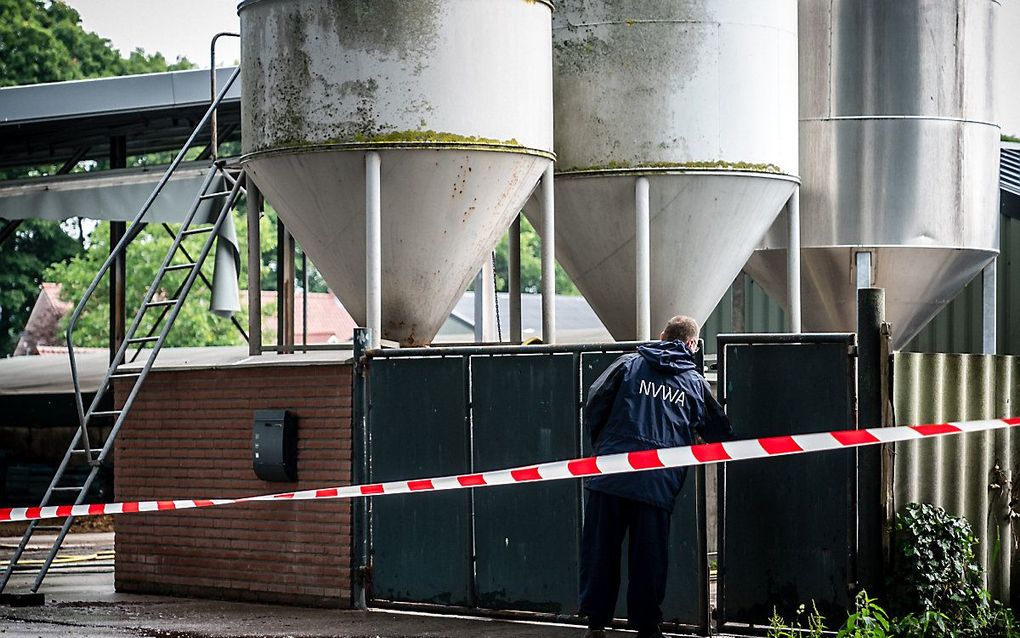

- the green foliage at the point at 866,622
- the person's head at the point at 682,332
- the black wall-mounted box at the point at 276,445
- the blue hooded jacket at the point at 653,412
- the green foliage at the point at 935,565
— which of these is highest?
the person's head at the point at 682,332

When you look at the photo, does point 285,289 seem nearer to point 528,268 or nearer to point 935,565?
point 935,565

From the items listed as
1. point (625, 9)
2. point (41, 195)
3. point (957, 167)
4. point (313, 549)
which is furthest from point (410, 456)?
point (41, 195)

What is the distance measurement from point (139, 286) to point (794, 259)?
40.9 metres

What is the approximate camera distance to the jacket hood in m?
8.30

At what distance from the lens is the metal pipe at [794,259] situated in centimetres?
1309

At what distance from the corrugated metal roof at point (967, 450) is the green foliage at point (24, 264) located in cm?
4516

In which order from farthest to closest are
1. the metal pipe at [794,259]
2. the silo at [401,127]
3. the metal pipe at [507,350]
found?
the metal pipe at [794,259] → the silo at [401,127] → the metal pipe at [507,350]

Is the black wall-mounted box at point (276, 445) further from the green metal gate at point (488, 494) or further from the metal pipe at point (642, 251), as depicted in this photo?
the metal pipe at point (642, 251)

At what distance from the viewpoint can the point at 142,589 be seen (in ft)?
38.9

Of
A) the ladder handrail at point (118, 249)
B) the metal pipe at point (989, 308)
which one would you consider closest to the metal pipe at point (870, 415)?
→ the ladder handrail at point (118, 249)

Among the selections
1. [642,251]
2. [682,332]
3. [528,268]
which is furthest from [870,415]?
[528,268]

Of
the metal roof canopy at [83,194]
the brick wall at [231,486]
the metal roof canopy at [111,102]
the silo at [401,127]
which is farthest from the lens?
the metal roof canopy at [111,102]

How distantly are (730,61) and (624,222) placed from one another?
170 centimetres

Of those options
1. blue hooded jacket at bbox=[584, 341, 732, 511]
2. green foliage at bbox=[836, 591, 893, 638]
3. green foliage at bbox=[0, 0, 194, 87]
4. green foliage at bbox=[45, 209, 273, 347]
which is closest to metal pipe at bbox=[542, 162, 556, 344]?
blue hooded jacket at bbox=[584, 341, 732, 511]
